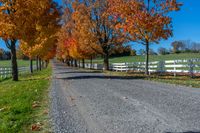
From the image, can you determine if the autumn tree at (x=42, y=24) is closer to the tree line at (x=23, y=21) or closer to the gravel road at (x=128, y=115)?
the tree line at (x=23, y=21)

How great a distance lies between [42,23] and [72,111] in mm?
17290

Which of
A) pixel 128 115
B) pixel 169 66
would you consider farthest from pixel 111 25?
pixel 128 115

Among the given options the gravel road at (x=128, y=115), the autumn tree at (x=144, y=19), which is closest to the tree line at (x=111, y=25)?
the autumn tree at (x=144, y=19)

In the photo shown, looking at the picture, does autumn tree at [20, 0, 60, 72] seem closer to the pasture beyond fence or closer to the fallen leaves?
the pasture beyond fence

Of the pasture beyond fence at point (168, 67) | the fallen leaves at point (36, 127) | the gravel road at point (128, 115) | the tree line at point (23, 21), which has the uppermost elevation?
the tree line at point (23, 21)

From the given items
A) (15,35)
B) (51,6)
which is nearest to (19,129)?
(15,35)

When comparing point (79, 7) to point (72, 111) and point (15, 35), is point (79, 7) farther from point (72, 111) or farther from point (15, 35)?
point (72, 111)

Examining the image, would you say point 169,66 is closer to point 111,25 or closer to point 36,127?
point 111,25

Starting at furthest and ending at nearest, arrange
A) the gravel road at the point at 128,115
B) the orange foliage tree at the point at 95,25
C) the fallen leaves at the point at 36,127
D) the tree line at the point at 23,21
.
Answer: the orange foliage tree at the point at 95,25
the tree line at the point at 23,21
the fallen leaves at the point at 36,127
the gravel road at the point at 128,115

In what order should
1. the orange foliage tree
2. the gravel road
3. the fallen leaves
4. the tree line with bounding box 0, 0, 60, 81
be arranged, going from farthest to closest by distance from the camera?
the orange foliage tree < the tree line with bounding box 0, 0, 60, 81 < the fallen leaves < the gravel road

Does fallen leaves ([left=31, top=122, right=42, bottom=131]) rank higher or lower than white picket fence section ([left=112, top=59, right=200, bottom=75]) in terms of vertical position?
lower

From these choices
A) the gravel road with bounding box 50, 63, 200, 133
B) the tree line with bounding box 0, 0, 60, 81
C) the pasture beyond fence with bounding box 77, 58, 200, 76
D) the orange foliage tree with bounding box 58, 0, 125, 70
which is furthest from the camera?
the orange foliage tree with bounding box 58, 0, 125, 70

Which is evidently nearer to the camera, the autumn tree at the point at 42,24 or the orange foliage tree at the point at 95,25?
the autumn tree at the point at 42,24

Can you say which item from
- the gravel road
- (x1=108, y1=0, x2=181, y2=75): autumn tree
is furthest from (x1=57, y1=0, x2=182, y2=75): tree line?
the gravel road
